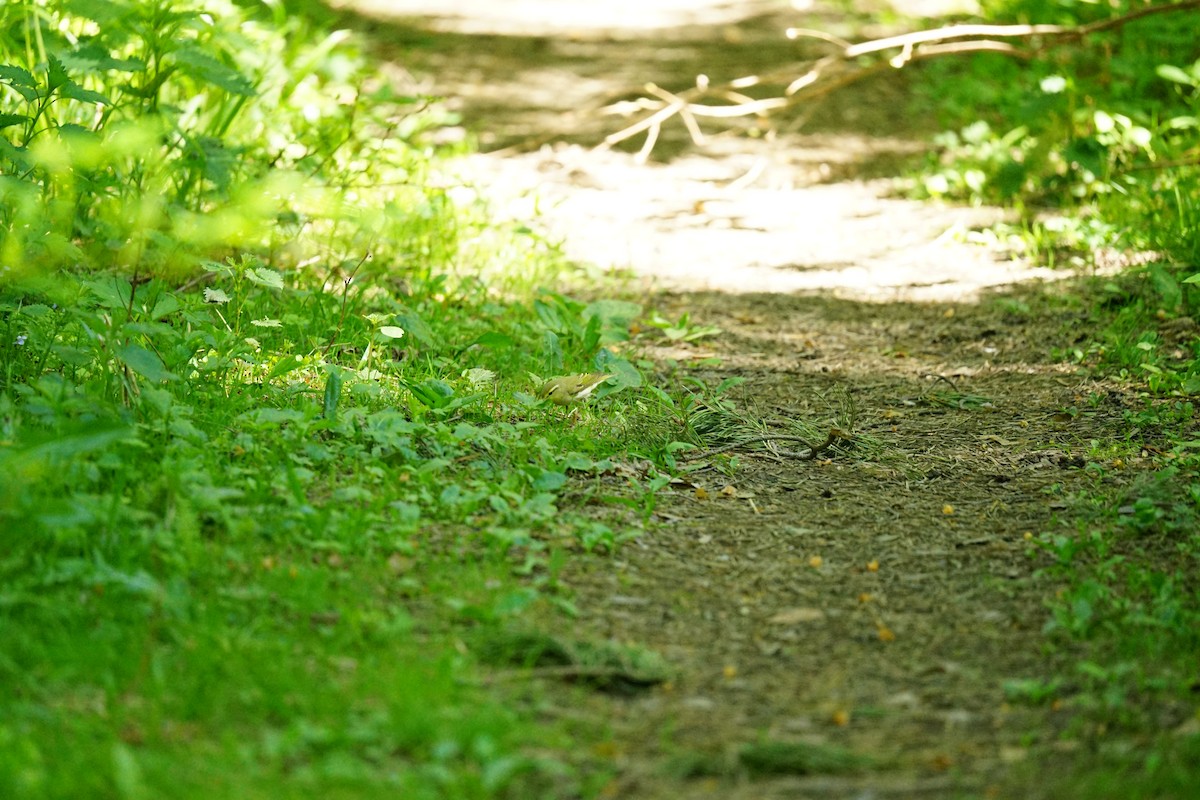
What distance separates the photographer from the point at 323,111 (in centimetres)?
504

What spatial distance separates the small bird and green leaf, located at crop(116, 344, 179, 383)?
107cm

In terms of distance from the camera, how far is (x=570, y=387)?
3.27 meters

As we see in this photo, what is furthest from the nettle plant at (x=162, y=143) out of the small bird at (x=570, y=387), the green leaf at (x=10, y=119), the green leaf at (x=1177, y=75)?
the green leaf at (x=1177, y=75)

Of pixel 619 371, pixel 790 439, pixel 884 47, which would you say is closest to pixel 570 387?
pixel 619 371

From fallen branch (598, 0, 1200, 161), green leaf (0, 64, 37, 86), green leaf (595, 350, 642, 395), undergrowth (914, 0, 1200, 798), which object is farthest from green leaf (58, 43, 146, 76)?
undergrowth (914, 0, 1200, 798)

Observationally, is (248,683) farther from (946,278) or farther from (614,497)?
(946,278)

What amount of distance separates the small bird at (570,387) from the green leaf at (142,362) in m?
1.07

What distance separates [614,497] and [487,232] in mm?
2118

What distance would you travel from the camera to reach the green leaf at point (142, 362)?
2615 mm

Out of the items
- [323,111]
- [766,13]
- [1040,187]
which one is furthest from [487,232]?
[766,13]

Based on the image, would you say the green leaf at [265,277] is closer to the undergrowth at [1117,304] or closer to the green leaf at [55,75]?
the green leaf at [55,75]

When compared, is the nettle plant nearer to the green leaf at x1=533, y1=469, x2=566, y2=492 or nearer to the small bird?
the small bird

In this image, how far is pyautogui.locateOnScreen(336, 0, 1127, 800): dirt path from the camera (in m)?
2.01

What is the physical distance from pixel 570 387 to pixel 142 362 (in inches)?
46.5
